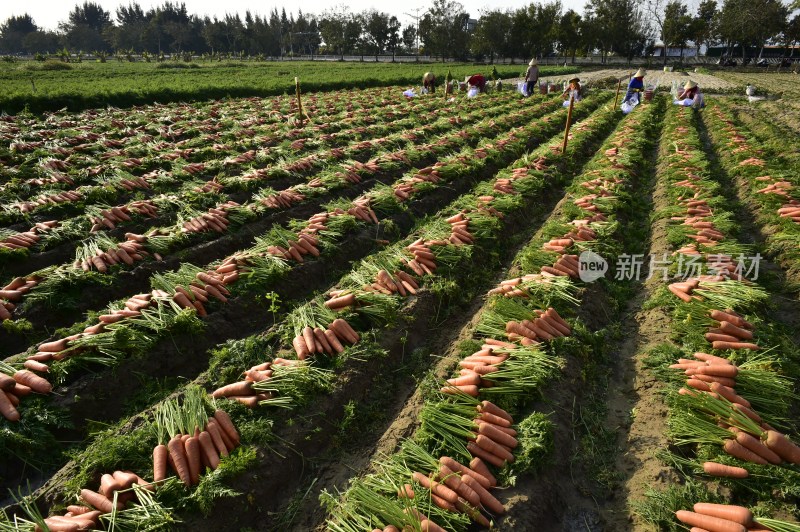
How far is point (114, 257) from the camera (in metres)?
6.63

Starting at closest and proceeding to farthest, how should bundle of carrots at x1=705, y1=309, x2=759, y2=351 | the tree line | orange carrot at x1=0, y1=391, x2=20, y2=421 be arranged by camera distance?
orange carrot at x1=0, y1=391, x2=20, y2=421, bundle of carrots at x1=705, y1=309, x2=759, y2=351, the tree line

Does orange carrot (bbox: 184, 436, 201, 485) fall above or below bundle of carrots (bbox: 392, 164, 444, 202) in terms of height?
below

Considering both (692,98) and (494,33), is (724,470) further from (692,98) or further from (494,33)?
(494,33)

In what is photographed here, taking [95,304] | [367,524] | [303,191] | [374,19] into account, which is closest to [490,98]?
[303,191]

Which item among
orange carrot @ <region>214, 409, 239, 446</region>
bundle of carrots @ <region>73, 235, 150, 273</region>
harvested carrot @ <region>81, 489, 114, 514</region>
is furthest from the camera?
bundle of carrots @ <region>73, 235, 150, 273</region>

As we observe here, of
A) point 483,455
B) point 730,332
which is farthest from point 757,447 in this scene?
point 483,455

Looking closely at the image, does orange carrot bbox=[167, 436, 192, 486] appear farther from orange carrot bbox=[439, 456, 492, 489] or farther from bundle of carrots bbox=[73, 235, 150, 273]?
bundle of carrots bbox=[73, 235, 150, 273]

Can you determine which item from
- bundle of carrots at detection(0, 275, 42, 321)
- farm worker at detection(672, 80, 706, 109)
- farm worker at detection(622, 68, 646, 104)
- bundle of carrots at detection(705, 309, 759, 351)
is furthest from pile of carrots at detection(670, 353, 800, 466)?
farm worker at detection(672, 80, 706, 109)

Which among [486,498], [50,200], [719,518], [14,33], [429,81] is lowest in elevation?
[486,498]

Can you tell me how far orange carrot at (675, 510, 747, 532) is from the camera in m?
3.00

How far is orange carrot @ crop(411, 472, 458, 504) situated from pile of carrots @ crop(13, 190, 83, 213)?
9556 mm

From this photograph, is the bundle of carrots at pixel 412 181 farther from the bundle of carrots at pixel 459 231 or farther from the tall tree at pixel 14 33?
the tall tree at pixel 14 33

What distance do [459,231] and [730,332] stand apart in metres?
4.09

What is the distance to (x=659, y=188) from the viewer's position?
1025 cm
